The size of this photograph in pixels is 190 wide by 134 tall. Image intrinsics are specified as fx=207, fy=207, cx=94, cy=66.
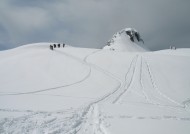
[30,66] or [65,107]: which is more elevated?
[30,66]

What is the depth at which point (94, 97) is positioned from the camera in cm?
1429

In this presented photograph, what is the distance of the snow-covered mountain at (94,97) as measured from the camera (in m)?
8.72

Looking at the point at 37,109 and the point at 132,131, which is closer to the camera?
the point at 132,131

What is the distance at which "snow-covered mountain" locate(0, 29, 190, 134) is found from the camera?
8.72 m

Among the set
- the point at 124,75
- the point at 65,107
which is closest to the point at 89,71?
the point at 124,75

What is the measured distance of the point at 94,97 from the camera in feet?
46.9

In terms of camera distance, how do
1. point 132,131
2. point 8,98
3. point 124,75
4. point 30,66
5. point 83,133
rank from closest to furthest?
point 83,133 → point 132,131 → point 8,98 → point 124,75 → point 30,66

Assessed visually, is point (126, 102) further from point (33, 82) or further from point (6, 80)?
point (6, 80)

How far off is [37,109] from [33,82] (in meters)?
7.86

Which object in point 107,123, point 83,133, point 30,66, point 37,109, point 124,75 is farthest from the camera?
point 30,66

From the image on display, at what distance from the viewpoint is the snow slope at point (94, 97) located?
8742mm

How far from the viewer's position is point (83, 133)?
775 cm

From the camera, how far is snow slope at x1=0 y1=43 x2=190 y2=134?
344 inches

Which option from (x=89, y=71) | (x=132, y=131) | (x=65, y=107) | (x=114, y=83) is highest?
(x=89, y=71)
